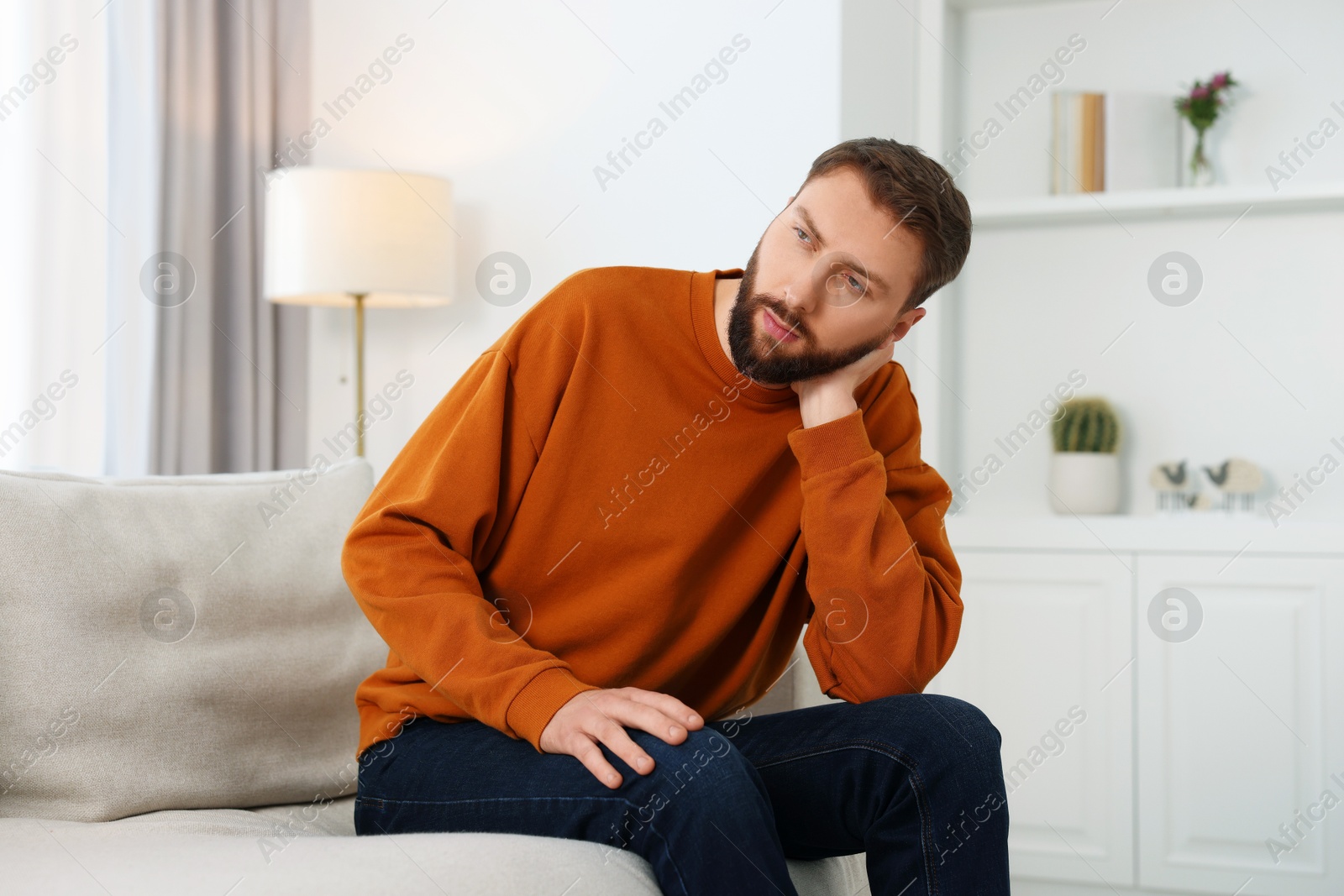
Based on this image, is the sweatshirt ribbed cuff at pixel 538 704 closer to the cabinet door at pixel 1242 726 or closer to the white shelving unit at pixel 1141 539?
the white shelving unit at pixel 1141 539

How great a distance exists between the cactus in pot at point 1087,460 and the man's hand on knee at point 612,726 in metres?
1.68

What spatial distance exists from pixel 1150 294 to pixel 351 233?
1.74 meters

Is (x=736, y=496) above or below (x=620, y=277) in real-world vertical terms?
below

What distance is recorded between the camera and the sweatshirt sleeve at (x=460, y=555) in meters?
1.00

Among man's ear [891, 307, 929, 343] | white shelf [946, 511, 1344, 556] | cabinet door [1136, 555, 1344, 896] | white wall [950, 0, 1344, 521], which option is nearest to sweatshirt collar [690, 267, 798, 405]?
man's ear [891, 307, 929, 343]

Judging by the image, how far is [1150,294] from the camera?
249 centimetres

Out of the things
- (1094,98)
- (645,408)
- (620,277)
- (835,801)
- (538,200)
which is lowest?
(835,801)

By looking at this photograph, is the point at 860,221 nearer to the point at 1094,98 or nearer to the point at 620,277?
the point at 620,277

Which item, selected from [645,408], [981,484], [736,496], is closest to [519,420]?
[645,408]

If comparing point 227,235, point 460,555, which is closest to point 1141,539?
point 460,555

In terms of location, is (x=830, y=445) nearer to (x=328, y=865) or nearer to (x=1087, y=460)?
(x=328, y=865)

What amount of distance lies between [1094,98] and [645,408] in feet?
5.72

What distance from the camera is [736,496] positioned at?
1.21 meters

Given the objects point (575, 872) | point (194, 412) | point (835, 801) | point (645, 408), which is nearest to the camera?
point (575, 872)
